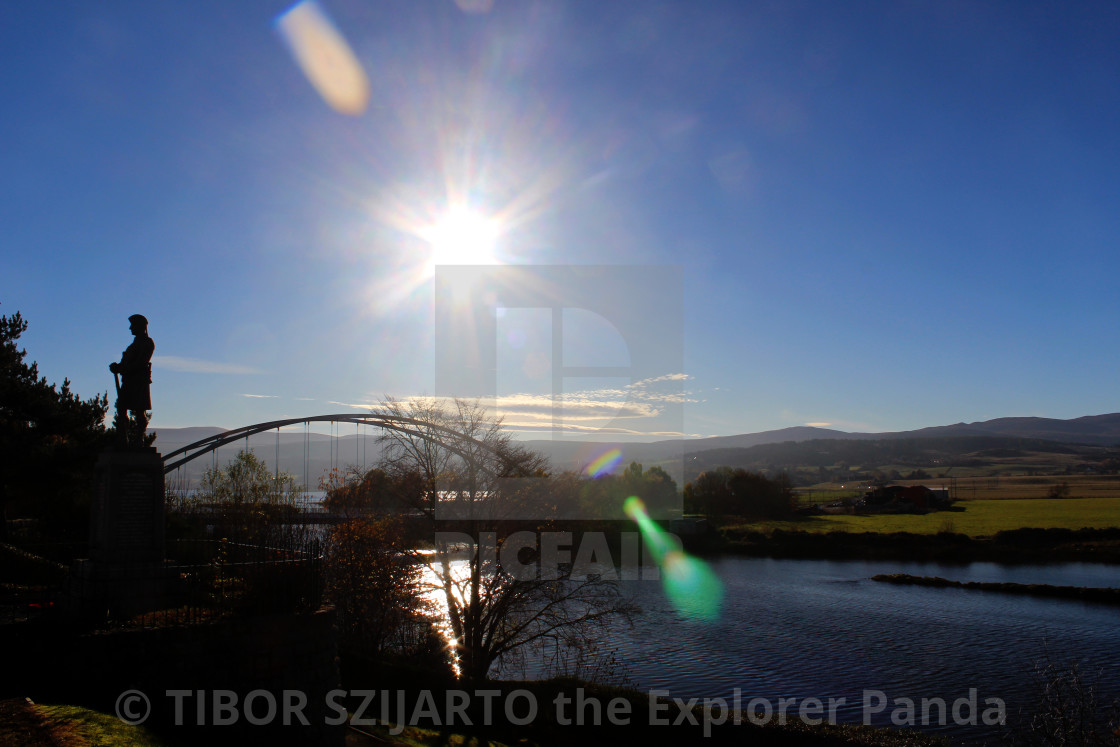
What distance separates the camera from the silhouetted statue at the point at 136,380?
1308 centimetres

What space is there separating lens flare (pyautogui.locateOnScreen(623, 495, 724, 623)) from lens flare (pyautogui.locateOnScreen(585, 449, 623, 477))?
3931 mm

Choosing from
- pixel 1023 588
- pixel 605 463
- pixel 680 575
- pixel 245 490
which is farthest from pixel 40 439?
pixel 605 463

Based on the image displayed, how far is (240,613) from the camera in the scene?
Answer: 32.3ft

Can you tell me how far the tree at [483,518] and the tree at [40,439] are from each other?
35.1ft

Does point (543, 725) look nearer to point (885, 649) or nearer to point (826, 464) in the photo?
point (885, 649)

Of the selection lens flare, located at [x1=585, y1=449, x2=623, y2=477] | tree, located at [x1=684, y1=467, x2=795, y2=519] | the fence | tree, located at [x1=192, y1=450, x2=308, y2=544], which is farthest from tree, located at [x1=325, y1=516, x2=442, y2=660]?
tree, located at [x1=684, y1=467, x2=795, y2=519]

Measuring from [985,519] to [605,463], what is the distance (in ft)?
117

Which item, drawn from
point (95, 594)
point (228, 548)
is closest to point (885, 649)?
point (228, 548)

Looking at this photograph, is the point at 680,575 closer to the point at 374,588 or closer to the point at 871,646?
the point at 871,646

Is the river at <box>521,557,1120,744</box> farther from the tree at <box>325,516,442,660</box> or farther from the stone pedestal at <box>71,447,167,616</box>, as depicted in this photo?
the stone pedestal at <box>71,447,167,616</box>

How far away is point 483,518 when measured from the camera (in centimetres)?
2008

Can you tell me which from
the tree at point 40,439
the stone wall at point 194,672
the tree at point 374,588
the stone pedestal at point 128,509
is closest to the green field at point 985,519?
the tree at point 374,588

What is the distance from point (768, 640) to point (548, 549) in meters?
10.5

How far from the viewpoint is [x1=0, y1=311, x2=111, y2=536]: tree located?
2128cm
